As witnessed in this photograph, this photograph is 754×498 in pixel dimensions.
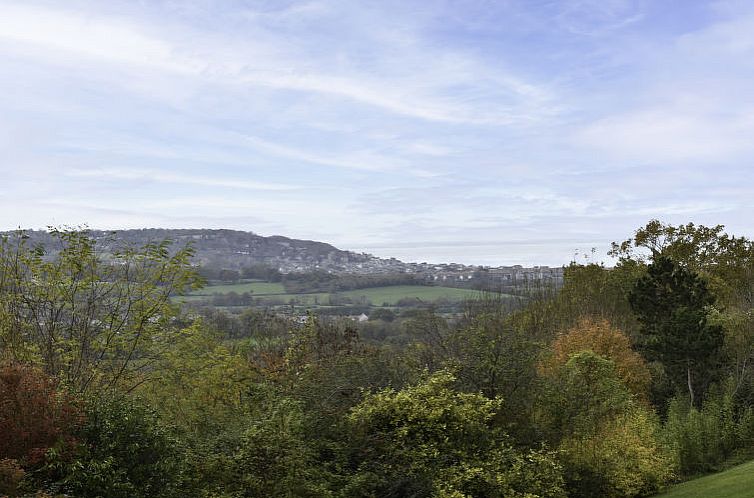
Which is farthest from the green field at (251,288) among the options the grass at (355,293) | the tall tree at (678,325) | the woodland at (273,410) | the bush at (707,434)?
the bush at (707,434)

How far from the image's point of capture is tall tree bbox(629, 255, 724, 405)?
2525cm

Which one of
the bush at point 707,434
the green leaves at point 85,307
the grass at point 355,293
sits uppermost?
the green leaves at point 85,307

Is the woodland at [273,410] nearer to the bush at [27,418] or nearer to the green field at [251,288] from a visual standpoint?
the bush at [27,418]

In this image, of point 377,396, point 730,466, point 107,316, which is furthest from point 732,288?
point 107,316

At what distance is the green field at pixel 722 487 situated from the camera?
14.5 m

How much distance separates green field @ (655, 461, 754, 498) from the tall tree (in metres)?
7.29

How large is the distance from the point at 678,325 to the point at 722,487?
1059 centimetres

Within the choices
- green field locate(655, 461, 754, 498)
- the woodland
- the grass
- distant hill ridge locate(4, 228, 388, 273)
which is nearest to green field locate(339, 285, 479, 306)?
the grass

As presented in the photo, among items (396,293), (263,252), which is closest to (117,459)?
(396,293)

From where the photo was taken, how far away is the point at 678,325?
25.3 metres

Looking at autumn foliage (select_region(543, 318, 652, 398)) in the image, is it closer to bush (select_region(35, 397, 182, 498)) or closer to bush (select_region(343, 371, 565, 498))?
bush (select_region(343, 371, 565, 498))

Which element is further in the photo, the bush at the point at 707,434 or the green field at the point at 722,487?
the bush at the point at 707,434

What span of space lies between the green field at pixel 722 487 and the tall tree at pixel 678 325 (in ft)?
23.9

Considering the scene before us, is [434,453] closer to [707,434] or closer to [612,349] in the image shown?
[707,434]
